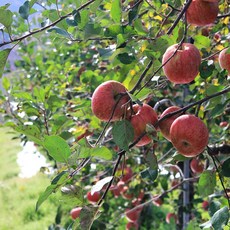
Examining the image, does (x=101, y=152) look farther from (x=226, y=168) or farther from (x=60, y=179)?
(x=226, y=168)

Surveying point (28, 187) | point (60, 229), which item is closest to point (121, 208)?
point (60, 229)

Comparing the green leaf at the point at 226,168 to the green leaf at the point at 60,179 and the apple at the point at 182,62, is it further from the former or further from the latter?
the green leaf at the point at 60,179

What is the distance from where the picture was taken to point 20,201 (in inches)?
208

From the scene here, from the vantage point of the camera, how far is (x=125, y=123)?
0.84 m

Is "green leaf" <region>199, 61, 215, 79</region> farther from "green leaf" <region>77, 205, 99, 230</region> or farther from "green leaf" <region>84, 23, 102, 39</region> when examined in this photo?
"green leaf" <region>77, 205, 99, 230</region>

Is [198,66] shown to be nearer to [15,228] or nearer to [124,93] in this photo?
[124,93]

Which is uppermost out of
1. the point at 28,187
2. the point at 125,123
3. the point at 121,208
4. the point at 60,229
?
the point at 125,123

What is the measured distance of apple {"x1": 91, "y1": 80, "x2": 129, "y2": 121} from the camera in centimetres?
88

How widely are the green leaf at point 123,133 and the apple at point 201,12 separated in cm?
33

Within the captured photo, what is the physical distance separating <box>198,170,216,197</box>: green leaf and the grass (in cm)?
340

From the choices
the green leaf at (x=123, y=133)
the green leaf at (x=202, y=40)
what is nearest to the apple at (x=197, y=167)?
the green leaf at (x=202, y=40)

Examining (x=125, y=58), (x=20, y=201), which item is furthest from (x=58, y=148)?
(x=20, y=201)

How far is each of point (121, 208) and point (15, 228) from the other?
220 centimetres

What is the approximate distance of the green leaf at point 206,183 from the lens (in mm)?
1113
